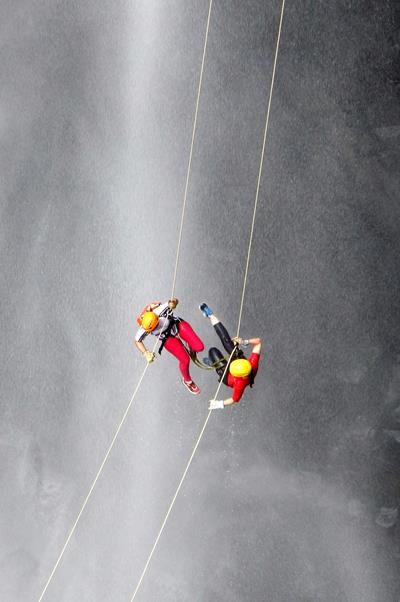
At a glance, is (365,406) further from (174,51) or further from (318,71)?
(174,51)

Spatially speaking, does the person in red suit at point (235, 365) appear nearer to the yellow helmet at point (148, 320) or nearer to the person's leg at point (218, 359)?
the person's leg at point (218, 359)

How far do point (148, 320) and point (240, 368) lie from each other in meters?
1.30

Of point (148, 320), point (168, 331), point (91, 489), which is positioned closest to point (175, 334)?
point (168, 331)

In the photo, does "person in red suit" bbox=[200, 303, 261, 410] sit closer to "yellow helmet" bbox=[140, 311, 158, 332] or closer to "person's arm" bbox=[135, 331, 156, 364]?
"yellow helmet" bbox=[140, 311, 158, 332]

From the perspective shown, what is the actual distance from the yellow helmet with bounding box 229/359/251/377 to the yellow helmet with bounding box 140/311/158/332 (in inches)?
44.4

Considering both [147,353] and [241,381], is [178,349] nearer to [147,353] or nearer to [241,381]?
[147,353]

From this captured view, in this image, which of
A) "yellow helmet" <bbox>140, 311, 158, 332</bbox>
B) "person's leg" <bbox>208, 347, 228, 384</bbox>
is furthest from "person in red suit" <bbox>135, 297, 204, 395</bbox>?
"person's leg" <bbox>208, 347, 228, 384</bbox>

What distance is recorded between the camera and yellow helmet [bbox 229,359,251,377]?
29.8 feet

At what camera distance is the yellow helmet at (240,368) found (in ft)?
29.8

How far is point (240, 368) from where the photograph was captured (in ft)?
29.8

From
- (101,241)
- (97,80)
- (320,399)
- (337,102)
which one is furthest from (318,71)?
(320,399)

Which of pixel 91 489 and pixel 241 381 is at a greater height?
pixel 241 381

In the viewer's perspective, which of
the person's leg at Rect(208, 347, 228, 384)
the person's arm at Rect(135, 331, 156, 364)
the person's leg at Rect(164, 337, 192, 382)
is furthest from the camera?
the person's leg at Rect(164, 337, 192, 382)

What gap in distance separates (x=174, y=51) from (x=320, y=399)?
6.73 m
